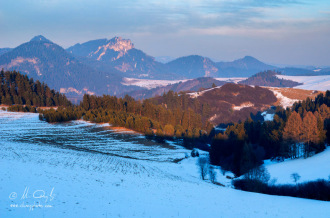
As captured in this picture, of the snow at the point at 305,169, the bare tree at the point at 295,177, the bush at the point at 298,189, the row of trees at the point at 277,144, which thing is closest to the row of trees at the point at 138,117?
the row of trees at the point at 277,144

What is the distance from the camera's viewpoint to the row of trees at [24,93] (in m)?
120

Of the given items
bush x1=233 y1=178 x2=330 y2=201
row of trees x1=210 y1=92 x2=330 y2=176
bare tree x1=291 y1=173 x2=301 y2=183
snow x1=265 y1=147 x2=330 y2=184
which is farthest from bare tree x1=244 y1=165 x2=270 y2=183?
bare tree x1=291 y1=173 x2=301 y2=183

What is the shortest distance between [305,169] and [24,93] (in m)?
126

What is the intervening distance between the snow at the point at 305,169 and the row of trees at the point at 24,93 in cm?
10945

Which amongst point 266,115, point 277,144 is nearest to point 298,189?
point 277,144

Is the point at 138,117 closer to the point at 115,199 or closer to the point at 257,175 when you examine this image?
the point at 257,175

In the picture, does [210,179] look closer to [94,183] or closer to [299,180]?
[299,180]

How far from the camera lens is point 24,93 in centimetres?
12731

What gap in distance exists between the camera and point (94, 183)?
89.3 ft

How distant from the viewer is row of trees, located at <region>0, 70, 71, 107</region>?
4719 inches

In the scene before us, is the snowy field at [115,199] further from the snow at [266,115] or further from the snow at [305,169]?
the snow at [266,115]

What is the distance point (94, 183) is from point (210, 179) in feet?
85.7

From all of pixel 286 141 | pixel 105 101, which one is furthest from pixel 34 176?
pixel 105 101

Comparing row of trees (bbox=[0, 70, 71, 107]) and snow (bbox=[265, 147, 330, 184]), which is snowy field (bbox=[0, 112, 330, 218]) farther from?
row of trees (bbox=[0, 70, 71, 107])
